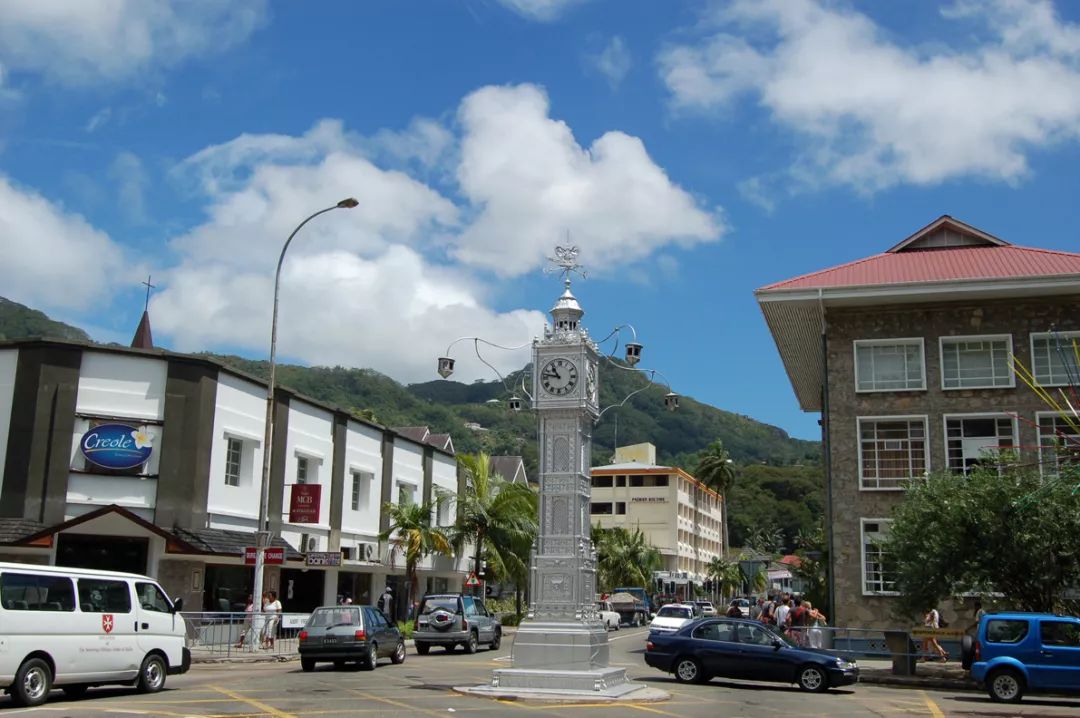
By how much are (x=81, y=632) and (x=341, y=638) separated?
746 centimetres

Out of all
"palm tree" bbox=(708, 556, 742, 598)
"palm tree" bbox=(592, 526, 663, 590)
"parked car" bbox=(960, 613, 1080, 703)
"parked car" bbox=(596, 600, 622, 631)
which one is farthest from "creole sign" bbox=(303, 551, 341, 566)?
"palm tree" bbox=(708, 556, 742, 598)

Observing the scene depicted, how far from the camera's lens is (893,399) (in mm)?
32062

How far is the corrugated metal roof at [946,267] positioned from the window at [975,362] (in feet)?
6.88

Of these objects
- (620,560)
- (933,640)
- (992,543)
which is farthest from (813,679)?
(620,560)

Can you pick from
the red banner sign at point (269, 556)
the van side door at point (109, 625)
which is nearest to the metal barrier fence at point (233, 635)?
the red banner sign at point (269, 556)

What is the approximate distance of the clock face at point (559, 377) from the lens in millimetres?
19344

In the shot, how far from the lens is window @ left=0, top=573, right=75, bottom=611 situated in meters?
15.2

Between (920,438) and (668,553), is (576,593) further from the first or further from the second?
(668,553)

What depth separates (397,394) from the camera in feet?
624

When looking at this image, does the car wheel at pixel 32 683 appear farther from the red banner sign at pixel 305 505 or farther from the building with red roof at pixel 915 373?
the building with red roof at pixel 915 373

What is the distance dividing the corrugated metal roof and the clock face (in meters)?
14.9

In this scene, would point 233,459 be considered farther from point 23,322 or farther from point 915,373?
point 23,322

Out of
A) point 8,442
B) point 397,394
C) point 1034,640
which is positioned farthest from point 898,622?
point 397,394

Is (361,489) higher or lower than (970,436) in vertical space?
lower
